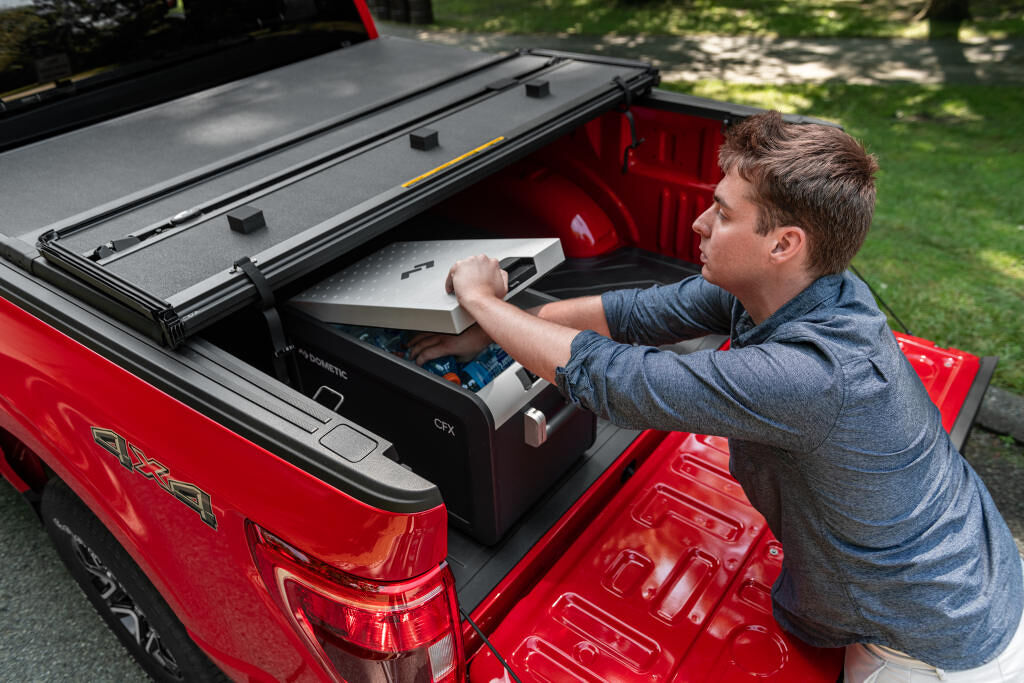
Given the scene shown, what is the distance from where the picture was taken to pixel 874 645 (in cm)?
168

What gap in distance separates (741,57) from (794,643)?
797cm

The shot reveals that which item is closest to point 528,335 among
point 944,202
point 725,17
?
point 944,202

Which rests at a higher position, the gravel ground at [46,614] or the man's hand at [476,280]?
the man's hand at [476,280]

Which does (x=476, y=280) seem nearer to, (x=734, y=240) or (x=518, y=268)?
(x=518, y=268)

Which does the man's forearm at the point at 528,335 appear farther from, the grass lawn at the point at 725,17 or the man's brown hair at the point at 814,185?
the grass lawn at the point at 725,17

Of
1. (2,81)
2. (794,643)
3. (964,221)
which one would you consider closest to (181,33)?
(2,81)

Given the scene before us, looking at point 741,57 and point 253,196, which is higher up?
point 253,196

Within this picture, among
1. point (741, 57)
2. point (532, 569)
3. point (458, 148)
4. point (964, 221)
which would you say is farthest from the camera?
point (741, 57)

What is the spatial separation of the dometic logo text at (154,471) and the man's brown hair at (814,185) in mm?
1232

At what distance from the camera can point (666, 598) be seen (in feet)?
6.36

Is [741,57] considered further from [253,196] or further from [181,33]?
[253,196]

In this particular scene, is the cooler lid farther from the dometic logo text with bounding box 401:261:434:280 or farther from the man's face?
the man's face

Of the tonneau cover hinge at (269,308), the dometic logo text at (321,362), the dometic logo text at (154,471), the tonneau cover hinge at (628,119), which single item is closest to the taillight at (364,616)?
the dometic logo text at (154,471)

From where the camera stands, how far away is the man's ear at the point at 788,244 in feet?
5.04
